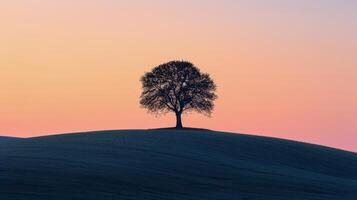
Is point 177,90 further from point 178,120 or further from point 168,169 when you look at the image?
point 168,169

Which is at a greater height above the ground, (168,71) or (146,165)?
(168,71)

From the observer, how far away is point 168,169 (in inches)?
1471

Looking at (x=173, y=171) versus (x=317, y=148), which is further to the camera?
(x=317, y=148)

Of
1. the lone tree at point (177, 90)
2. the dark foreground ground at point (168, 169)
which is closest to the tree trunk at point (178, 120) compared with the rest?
the lone tree at point (177, 90)

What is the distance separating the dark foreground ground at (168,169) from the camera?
3080cm

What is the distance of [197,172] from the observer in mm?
37625

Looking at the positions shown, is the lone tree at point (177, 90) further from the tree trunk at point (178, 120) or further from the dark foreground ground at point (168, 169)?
the dark foreground ground at point (168, 169)

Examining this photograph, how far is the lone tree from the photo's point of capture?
238 feet

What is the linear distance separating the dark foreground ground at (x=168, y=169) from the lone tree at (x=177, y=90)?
58.5ft

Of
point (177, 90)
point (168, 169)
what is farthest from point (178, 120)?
point (168, 169)

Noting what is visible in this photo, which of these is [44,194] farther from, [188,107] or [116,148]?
[188,107]

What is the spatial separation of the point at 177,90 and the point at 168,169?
35.7m

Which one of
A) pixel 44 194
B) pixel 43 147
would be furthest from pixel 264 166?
pixel 44 194

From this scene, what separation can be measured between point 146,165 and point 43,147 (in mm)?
7926
